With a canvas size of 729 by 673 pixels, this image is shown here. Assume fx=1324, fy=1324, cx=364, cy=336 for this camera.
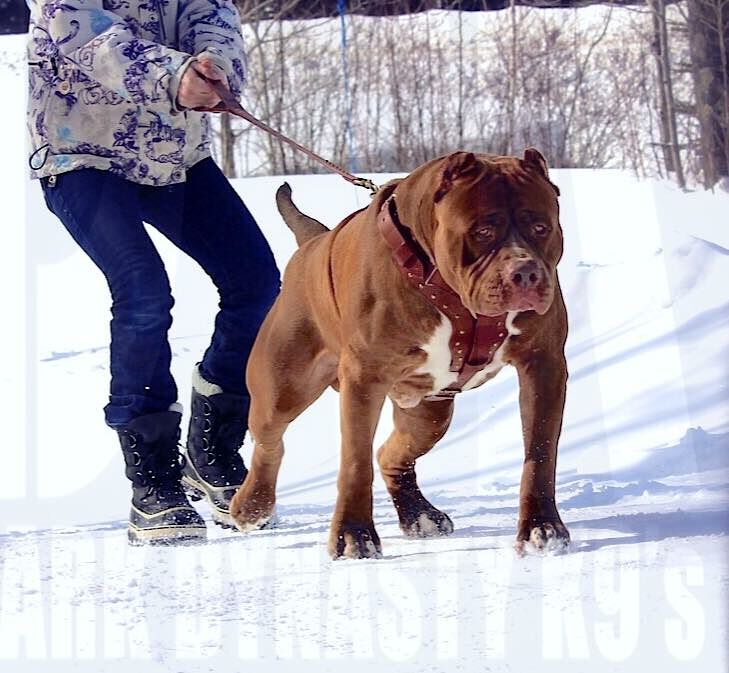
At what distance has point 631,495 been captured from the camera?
2826 mm

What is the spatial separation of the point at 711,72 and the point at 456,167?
13.8 feet

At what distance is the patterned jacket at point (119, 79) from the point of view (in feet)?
7.68

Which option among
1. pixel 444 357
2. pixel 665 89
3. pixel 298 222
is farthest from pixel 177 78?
pixel 665 89

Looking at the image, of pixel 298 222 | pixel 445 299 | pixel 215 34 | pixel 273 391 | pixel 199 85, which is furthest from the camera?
pixel 298 222

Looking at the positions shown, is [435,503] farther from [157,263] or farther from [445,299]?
[445,299]

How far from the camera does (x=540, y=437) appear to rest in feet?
7.00

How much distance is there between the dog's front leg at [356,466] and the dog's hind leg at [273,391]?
28 centimetres

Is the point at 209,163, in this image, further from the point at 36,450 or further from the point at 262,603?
the point at 36,450

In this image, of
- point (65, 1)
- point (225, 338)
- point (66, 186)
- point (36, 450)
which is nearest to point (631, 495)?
point (225, 338)

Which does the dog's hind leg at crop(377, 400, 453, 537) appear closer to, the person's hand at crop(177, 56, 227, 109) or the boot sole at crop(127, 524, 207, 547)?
the boot sole at crop(127, 524, 207, 547)

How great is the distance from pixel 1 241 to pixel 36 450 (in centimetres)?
163

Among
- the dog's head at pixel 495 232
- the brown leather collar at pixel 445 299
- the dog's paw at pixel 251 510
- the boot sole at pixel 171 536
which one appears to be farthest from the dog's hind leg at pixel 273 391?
the dog's head at pixel 495 232

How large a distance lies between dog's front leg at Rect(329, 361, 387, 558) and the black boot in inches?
18.4

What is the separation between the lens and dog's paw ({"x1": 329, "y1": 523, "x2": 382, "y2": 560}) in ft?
6.89
